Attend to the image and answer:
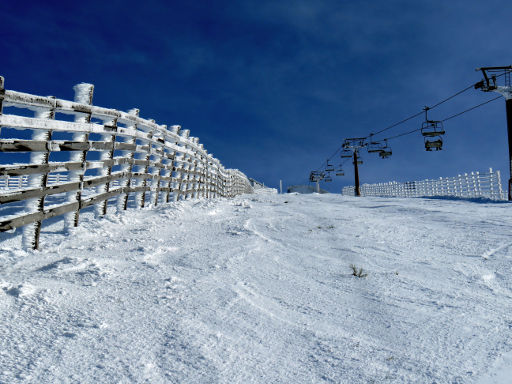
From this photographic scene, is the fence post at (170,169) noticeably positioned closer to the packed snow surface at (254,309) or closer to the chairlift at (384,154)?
the packed snow surface at (254,309)

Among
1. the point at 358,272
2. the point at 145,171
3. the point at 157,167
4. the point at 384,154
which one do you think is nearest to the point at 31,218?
the point at 145,171

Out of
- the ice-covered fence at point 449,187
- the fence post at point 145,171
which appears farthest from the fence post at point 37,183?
the ice-covered fence at point 449,187

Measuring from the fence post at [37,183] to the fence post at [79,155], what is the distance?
2.12ft

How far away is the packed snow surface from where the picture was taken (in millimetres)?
2012

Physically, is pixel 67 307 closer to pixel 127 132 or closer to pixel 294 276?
pixel 294 276

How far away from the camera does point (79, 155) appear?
224 inches

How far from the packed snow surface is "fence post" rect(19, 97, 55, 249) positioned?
0.23m

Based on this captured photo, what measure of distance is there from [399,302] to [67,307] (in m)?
2.58

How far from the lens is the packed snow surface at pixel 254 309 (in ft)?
6.60

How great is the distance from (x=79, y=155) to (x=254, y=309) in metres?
4.32

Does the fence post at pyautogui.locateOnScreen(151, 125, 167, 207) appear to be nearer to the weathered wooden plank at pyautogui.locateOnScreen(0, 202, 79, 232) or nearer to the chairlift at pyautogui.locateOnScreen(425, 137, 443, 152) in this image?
the weathered wooden plank at pyautogui.locateOnScreen(0, 202, 79, 232)

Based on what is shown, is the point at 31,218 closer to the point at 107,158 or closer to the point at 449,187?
the point at 107,158

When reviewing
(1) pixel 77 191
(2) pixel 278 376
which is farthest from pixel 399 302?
(1) pixel 77 191

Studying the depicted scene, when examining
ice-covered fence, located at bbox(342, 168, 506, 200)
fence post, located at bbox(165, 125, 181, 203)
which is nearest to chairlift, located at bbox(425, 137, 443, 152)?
ice-covered fence, located at bbox(342, 168, 506, 200)
